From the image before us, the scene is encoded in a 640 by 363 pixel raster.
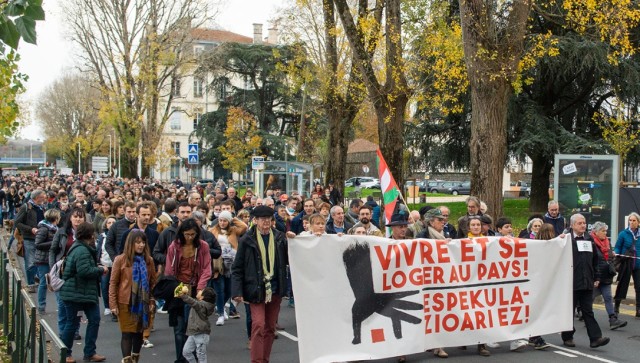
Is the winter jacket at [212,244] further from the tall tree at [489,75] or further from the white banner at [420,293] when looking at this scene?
the tall tree at [489,75]

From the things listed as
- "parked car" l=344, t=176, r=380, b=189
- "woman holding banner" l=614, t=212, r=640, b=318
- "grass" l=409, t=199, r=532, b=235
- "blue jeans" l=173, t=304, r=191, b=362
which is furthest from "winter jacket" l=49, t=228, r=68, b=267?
"parked car" l=344, t=176, r=380, b=189

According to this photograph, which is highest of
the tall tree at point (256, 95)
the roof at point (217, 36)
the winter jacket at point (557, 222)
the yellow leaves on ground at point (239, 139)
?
the roof at point (217, 36)

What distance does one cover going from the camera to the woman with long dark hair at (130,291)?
8.57m

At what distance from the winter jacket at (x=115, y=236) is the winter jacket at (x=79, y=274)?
1802 mm

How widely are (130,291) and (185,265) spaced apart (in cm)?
62

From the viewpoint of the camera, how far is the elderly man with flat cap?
8469 millimetres

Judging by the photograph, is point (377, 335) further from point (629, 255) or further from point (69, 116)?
point (69, 116)

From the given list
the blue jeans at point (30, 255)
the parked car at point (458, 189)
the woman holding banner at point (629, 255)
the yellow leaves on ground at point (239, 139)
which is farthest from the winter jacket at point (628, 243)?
the parked car at point (458, 189)

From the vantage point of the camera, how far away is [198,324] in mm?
8008

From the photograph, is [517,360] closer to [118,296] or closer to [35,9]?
[118,296]

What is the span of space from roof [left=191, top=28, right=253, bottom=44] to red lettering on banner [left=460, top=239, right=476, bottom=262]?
122 feet

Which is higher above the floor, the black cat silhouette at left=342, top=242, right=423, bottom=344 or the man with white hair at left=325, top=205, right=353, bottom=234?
the man with white hair at left=325, top=205, right=353, bottom=234

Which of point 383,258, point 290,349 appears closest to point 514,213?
point 290,349

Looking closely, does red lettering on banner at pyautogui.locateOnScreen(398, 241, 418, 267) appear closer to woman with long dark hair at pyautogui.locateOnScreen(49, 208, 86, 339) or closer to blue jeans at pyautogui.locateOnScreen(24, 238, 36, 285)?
woman with long dark hair at pyautogui.locateOnScreen(49, 208, 86, 339)
